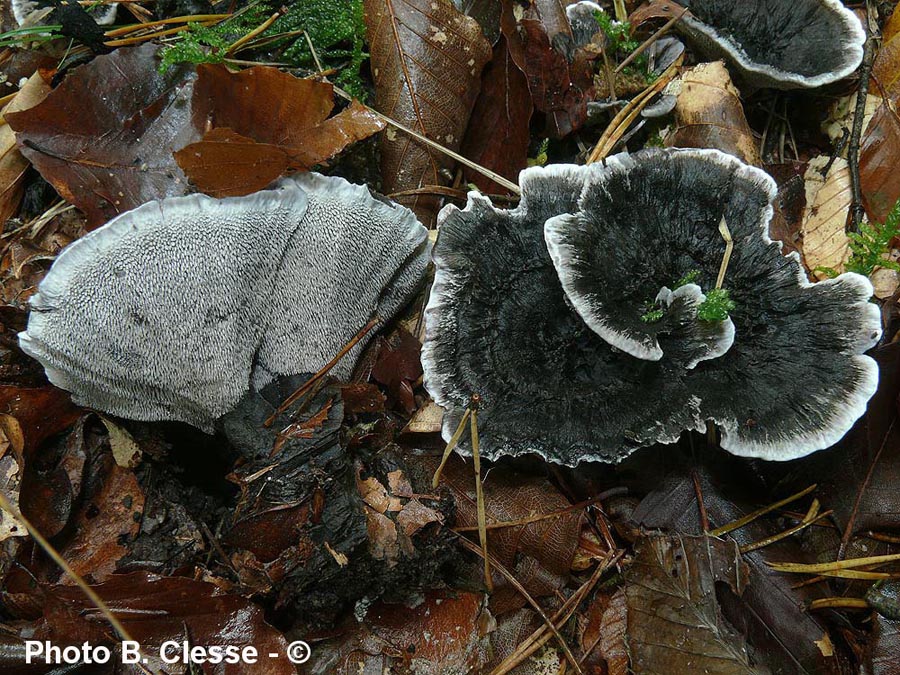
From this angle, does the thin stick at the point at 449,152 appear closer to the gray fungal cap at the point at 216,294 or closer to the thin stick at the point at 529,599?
the gray fungal cap at the point at 216,294

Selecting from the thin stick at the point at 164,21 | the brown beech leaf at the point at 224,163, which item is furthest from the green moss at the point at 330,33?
the brown beech leaf at the point at 224,163

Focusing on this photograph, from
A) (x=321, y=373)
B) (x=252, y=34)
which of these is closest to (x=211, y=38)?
(x=252, y=34)

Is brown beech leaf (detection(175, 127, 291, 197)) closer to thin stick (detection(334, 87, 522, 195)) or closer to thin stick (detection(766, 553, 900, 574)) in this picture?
thin stick (detection(334, 87, 522, 195))

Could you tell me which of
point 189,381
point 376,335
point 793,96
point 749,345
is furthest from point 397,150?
point 793,96

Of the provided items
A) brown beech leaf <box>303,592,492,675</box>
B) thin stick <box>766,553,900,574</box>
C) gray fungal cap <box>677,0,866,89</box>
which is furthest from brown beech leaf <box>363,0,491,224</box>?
thin stick <box>766,553,900,574</box>

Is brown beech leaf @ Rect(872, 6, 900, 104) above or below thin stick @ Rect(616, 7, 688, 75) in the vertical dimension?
below

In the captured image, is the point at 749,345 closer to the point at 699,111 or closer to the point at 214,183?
the point at 699,111
